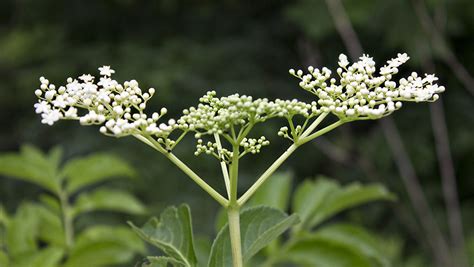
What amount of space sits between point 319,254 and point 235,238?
35.2 inches

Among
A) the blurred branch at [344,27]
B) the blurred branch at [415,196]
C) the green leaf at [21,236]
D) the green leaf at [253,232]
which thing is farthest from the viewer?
the blurred branch at [344,27]

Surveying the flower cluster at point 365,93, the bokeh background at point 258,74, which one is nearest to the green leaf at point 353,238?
the flower cluster at point 365,93

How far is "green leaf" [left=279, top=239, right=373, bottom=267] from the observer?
1941 millimetres

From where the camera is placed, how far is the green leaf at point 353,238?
1966 mm

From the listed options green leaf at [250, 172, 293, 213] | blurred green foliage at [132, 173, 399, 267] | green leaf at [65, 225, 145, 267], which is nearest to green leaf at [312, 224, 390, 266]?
blurred green foliage at [132, 173, 399, 267]

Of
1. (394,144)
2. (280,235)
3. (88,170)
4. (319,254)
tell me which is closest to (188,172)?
(280,235)

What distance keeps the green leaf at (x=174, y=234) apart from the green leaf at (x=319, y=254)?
691 millimetres

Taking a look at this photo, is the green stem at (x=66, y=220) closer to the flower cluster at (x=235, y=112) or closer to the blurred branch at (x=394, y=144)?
the flower cluster at (x=235, y=112)

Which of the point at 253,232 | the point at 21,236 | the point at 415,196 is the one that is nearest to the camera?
the point at 253,232

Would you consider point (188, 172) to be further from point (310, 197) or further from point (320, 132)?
point (310, 197)

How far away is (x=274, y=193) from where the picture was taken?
7.21 feet

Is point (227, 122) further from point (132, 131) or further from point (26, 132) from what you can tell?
point (26, 132)

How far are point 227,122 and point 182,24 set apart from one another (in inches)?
196

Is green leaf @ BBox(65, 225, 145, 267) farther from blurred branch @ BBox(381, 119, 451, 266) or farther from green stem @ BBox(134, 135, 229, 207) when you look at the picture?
blurred branch @ BBox(381, 119, 451, 266)
